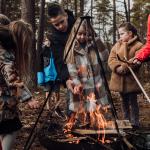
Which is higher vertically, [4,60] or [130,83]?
[4,60]

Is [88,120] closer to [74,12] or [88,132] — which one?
[88,132]

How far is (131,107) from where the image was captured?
7.11 m

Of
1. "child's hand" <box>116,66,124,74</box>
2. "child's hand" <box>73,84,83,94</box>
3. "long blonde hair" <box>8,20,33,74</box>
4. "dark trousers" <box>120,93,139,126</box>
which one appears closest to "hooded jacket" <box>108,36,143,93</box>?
"child's hand" <box>116,66,124,74</box>

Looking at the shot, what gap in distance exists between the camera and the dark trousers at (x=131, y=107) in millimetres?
7059

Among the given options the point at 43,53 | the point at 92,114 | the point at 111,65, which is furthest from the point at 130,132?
the point at 43,53

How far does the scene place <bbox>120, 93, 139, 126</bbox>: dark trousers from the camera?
7.06 m

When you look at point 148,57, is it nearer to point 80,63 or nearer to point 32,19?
point 80,63

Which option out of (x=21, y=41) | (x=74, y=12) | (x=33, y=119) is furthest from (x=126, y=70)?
(x=74, y=12)

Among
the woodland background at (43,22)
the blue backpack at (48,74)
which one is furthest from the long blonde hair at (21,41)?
A: the blue backpack at (48,74)

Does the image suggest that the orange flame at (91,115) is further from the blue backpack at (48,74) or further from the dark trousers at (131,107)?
the blue backpack at (48,74)

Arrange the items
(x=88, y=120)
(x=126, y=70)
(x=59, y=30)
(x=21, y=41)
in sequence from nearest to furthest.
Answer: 1. (x=21, y=41)
2. (x=88, y=120)
3. (x=59, y=30)
4. (x=126, y=70)

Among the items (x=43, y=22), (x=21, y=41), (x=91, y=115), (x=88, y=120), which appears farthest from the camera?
(x=43, y=22)

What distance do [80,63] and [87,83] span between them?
32 centimetres

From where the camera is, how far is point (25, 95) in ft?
14.1
